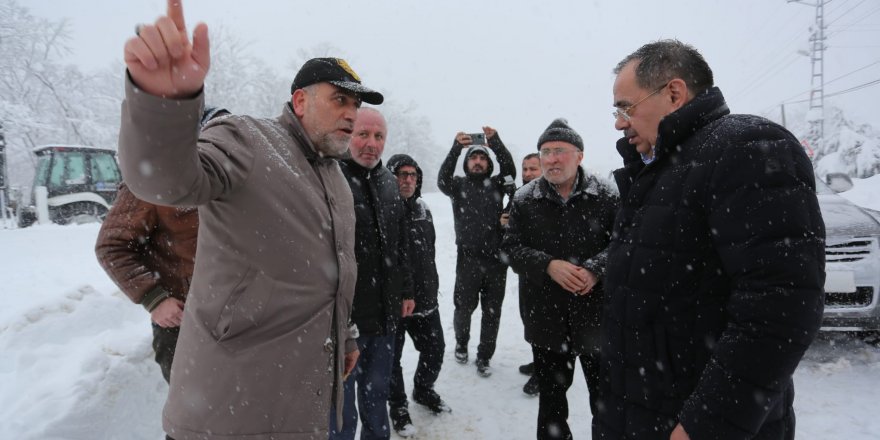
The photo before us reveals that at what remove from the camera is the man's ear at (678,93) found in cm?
173

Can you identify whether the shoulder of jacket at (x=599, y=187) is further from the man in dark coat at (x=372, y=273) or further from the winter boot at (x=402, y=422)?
the winter boot at (x=402, y=422)

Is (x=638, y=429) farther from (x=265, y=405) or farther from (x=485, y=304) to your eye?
(x=485, y=304)

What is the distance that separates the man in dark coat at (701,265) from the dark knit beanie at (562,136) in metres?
1.22

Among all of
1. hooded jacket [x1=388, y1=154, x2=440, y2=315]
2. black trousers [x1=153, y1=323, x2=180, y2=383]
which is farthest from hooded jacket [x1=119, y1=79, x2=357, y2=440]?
hooded jacket [x1=388, y1=154, x2=440, y2=315]

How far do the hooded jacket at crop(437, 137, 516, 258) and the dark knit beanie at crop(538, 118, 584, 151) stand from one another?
4.89ft

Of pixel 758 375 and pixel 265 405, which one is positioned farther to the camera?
pixel 265 405

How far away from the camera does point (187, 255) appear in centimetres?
244

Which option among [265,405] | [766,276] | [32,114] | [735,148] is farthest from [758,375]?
[32,114]

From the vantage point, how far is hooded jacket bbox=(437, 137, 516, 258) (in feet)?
16.4

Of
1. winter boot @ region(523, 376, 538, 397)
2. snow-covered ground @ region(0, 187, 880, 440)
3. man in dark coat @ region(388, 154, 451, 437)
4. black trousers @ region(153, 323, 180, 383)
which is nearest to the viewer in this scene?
black trousers @ region(153, 323, 180, 383)

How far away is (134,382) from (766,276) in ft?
12.5

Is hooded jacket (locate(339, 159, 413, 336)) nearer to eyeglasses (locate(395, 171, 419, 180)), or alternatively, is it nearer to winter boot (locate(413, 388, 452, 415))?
eyeglasses (locate(395, 171, 419, 180))

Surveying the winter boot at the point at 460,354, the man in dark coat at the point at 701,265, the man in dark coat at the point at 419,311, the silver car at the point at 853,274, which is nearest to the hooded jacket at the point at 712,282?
the man in dark coat at the point at 701,265

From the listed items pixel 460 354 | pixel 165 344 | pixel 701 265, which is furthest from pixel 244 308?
pixel 460 354
